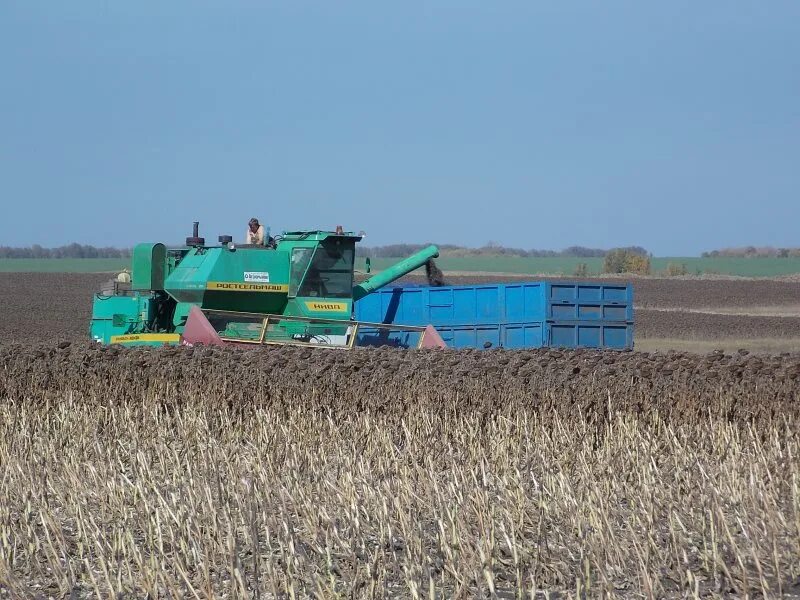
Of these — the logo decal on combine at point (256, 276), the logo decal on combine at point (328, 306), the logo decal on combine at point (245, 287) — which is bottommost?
the logo decal on combine at point (328, 306)

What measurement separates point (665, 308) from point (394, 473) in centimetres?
3462

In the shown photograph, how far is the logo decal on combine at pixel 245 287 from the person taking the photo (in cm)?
1468

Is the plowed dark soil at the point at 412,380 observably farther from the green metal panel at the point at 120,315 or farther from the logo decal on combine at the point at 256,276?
the green metal panel at the point at 120,315

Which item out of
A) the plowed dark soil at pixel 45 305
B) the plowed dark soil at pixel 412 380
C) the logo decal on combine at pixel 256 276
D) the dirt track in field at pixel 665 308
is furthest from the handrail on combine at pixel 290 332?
the plowed dark soil at pixel 45 305

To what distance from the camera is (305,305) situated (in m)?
15.1

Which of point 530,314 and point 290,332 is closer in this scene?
point 290,332

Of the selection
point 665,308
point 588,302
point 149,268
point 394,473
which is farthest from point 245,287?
point 665,308

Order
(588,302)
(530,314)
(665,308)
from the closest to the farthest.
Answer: (530,314) → (588,302) → (665,308)

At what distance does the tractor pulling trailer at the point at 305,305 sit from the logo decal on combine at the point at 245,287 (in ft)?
0.04

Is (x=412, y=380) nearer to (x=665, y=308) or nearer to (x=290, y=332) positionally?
(x=290, y=332)

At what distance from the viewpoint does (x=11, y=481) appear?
268 inches

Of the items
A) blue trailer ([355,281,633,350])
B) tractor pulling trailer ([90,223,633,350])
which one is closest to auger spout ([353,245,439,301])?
tractor pulling trailer ([90,223,633,350])

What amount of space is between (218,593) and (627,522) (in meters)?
1.92

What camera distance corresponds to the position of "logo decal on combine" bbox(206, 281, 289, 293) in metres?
14.7
